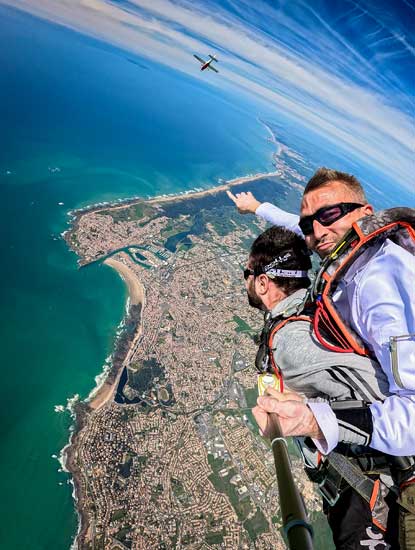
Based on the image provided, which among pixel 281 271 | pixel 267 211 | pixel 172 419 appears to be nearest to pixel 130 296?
pixel 172 419

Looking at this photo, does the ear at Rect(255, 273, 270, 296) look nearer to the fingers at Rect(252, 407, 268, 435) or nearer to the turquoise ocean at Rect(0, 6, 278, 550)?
the fingers at Rect(252, 407, 268, 435)

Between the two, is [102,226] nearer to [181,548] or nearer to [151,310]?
[151,310]

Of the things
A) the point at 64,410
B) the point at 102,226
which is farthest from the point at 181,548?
the point at 102,226

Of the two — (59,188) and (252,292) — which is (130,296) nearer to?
(59,188)

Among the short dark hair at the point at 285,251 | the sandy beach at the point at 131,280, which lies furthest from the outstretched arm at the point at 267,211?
the sandy beach at the point at 131,280

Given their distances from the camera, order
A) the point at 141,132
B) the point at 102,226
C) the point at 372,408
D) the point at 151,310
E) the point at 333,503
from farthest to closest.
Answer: the point at 141,132, the point at 102,226, the point at 151,310, the point at 333,503, the point at 372,408

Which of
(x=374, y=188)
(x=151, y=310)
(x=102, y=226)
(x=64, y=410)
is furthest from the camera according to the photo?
(x=374, y=188)

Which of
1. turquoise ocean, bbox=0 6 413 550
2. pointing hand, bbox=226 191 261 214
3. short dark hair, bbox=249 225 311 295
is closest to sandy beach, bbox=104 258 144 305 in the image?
turquoise ocean, bbox=0 6 413 550
